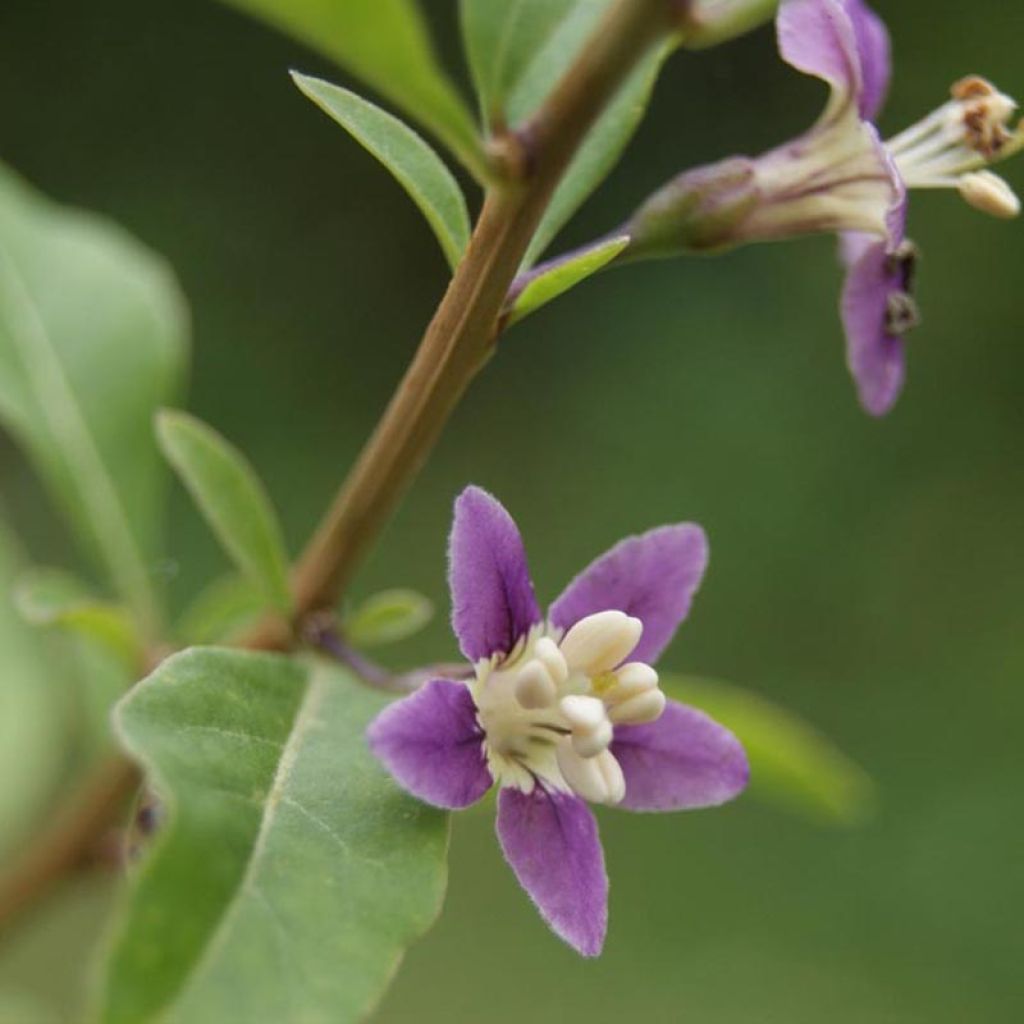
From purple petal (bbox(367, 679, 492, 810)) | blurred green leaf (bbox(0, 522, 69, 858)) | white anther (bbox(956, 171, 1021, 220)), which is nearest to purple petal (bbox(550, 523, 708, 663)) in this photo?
purple petal (bbox(367, 679, 492, 810))

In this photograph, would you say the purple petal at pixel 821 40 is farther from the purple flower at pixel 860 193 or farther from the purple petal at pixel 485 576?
the purple petal at pixel 485 576

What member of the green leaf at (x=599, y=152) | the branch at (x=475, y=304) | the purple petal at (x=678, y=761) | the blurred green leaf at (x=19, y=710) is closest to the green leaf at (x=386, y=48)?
the branch at (x=475, y=304)

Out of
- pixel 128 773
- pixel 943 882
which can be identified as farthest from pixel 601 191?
pixel 128 773

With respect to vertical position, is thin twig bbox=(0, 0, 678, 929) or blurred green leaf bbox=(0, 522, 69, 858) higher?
thin twig bbox=(0, 0, 678, 929)

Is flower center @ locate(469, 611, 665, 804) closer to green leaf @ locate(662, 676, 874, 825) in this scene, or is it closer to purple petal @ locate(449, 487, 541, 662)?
purple petal @ locate(449, 487, 541, 662)

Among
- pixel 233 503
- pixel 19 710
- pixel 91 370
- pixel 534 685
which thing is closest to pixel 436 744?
pixel 534 685

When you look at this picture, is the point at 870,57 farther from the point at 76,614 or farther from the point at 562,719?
the point at 76,614
